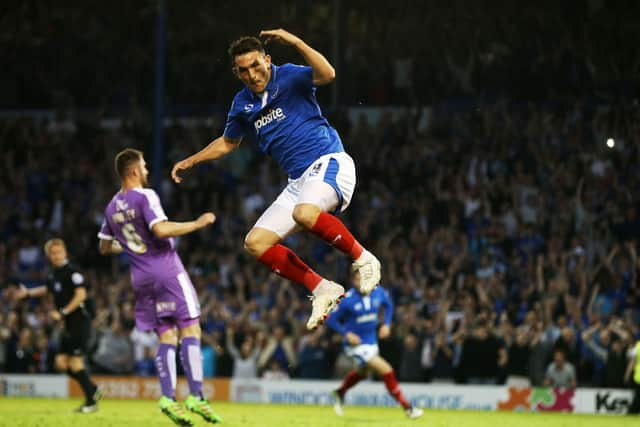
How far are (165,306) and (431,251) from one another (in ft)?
34.2

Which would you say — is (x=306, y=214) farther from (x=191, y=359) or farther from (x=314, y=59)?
(x=191, y=359)

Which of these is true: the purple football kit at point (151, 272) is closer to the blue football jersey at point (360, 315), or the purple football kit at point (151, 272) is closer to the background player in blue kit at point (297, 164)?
the background player in blue kit at point (297, 164)

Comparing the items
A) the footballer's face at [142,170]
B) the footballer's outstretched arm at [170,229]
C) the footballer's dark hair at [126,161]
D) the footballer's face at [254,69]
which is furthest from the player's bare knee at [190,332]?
the footballer's face at [254,69]

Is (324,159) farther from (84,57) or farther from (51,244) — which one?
(84,57)

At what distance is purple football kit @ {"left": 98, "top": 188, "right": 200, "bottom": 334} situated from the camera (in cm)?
1173

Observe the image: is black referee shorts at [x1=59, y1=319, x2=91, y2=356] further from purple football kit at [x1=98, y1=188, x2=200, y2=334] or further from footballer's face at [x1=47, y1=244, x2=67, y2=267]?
purple football kit at [x1=98, y1=188, x2=200, y2=334]

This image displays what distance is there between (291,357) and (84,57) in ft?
Result: 35.1

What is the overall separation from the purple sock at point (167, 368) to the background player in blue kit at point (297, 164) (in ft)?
6.97

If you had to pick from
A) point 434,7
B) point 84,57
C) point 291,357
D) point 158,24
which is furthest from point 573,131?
point 84,57

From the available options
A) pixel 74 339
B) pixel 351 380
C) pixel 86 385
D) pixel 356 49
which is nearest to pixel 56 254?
pixel 74 339

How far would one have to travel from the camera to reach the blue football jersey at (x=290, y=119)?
9.68 meters

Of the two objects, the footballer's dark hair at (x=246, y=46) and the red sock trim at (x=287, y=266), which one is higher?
the footballer's dark hair at (x=246, y=46)

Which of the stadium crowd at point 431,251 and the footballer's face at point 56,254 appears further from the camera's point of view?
the stadium crowd at point 431,251

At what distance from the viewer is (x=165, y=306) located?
1179 cm
